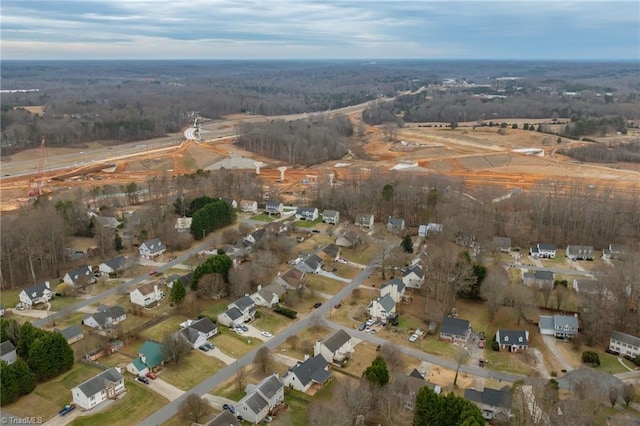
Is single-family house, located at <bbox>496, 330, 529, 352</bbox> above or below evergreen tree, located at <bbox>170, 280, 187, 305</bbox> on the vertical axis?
below

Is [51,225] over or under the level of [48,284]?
over

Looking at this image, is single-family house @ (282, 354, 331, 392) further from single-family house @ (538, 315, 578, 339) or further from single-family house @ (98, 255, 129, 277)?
single-family house @ (98, 255, 129, 277)

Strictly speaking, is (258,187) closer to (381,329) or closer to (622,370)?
(381,329)

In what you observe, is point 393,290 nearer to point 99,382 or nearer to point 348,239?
point 348,239

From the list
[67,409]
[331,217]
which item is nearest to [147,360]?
[67,409]

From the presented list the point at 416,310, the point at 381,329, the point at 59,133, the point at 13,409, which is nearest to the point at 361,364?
the point at 381,329

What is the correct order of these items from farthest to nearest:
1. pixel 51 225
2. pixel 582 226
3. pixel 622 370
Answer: pixel 582 226, pixel 51 225, pixel 622 370

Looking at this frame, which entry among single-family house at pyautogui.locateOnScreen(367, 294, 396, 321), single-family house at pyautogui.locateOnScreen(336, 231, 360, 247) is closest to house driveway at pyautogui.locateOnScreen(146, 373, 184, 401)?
single-family house at pyautogui.locateOnScreen(367, 294, 396, 321)
